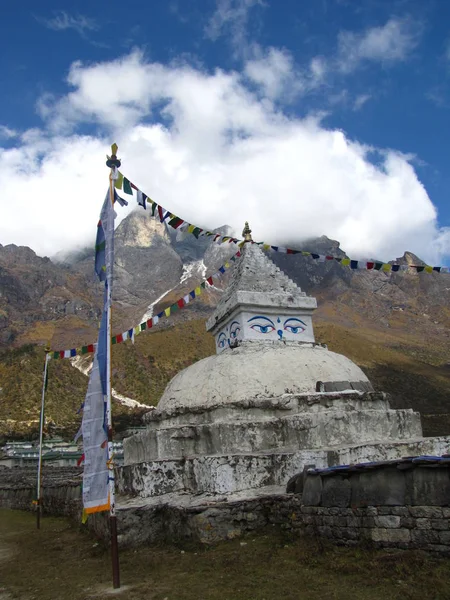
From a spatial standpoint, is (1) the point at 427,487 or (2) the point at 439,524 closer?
(2) the point at 439,524

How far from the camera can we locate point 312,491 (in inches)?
223

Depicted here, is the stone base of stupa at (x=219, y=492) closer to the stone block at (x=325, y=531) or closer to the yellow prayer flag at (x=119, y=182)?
the stone block at (x=325, y=531)

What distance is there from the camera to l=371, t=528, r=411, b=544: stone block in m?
4.66

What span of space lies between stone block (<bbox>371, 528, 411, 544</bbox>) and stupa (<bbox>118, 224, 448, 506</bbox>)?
2.11 metres

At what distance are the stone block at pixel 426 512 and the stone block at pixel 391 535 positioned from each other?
0.65 ft

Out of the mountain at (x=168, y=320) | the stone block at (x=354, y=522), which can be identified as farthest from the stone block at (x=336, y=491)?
the mountain at (x=168, y=320)

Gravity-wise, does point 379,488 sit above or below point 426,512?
above

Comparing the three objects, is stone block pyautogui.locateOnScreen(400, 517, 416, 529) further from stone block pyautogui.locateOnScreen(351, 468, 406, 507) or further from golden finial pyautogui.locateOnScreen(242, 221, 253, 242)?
golden finial pyautogui.locateOnScreen(242, 221, 253, 242)

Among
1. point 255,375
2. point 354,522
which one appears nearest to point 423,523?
point 354,522

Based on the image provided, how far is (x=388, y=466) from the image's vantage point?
4.91m

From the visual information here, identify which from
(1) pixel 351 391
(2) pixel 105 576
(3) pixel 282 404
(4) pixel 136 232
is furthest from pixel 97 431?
(4) pixel 136 232

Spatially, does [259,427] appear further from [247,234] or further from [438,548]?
[247,234]

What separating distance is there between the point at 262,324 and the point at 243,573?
589cm

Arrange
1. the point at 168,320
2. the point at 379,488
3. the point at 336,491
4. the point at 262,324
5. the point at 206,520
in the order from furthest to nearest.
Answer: the point at 168,320 → the point at 262,324 → the point at 206,520 → the point at 336,491 → the point at 379,488
